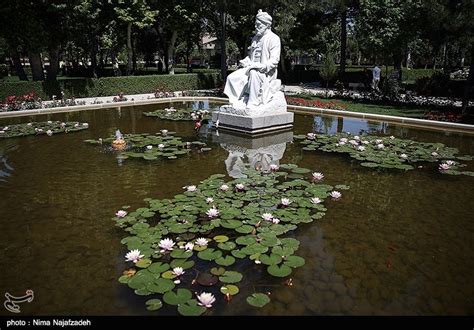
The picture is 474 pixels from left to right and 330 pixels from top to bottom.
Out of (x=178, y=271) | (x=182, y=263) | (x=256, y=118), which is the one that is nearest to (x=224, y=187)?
(x=182, y=263)

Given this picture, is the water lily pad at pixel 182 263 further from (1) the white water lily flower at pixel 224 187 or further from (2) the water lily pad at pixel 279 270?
(1) the white water lily flower at pixel 224 187

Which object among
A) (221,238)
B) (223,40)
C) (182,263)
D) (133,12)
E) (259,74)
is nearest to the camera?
(182,263)

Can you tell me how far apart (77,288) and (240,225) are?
1623mm

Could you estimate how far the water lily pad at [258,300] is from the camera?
8.76 feet

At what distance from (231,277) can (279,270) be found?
1.35 ft

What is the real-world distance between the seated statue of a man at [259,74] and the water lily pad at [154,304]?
6389 mm

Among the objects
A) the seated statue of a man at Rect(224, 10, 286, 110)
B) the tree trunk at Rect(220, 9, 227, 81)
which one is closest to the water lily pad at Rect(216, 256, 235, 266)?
the seated statue of a man at Rect(224, 10, 286, 110)

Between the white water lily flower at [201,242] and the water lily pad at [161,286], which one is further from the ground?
the white water lily flower at [201,242]

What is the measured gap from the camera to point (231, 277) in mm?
2990

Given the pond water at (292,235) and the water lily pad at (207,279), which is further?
the water lily pad at (207,279)

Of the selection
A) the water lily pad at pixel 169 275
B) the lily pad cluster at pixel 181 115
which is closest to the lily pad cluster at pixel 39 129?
the lily pad cluster at pixel 181 115

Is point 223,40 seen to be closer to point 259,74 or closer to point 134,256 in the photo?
point 259,74

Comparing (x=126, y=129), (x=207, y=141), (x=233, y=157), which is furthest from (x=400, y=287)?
(x=126, y=129)

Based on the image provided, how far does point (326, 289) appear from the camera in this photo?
2912mm
